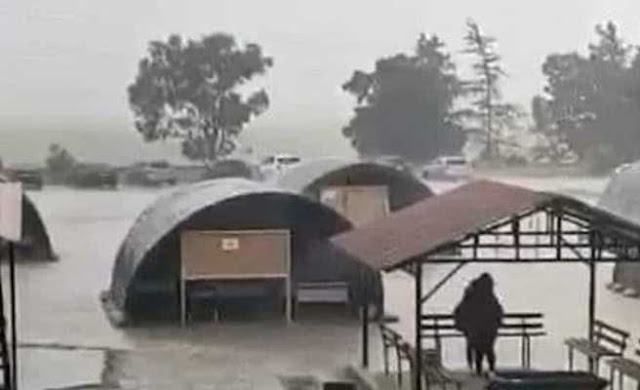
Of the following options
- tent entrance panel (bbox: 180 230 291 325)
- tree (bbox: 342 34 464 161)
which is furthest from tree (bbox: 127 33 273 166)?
tent entrance panel (bbox: 180 230 291 325)

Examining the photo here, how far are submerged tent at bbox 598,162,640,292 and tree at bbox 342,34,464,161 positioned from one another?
1208 centimetres

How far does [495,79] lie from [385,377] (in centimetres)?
2189

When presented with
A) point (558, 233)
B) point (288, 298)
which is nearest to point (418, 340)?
point (558, 233)

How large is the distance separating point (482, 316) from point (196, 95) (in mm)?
20638

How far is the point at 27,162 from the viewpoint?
2800 centimetres

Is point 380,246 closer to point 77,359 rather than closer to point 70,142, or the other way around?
point 77,359

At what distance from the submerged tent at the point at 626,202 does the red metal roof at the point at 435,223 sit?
4.99 metres

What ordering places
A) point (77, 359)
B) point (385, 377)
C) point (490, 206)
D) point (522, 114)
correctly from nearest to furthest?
point (490, 206), point (385, 377), point (77, 359), point (522, 114)

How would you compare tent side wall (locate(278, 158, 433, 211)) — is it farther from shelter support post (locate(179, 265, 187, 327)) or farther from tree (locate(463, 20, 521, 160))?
tree (locate(463, 20, 521, 160))

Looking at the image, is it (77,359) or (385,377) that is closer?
(385,377)

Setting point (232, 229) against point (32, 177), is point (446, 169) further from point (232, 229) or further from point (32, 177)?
point (232, 229)

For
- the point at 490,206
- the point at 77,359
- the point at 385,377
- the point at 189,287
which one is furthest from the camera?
the point at 189,287

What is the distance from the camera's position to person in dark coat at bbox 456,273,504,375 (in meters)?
8.62

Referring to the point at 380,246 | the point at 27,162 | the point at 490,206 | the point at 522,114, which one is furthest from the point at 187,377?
the point at 522,114
